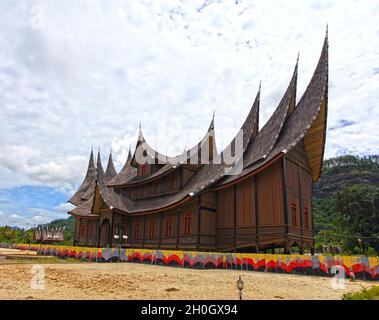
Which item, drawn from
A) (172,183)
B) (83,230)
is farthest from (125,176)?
(172,183)

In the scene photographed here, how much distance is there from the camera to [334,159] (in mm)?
126375

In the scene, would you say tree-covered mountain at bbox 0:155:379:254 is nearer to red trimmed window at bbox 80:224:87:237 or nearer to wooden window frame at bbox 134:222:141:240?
red trimmed window at bbox 80:224:87:237

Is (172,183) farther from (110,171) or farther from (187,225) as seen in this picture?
(110,171)

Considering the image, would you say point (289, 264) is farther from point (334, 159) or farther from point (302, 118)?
point (334, 159)

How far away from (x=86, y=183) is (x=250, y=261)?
29.2 meters

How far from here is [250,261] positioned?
15.2 meters

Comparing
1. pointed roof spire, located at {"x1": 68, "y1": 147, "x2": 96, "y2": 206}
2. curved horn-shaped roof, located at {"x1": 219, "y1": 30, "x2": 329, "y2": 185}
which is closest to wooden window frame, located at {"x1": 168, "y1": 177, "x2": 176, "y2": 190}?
curved horn-shaped roof, located at {"x1": 219, "y1": 30, "x2": 329, "y2": 185}

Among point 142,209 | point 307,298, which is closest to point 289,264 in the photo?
point 307,298

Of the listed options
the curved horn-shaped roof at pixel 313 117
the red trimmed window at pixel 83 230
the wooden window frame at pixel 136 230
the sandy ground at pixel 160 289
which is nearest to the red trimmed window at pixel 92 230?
the red trimmed window at pixel 83 230

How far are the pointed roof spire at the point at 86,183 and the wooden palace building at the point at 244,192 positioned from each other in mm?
12176

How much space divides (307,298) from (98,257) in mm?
15244

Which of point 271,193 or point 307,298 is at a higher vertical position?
point 271,193

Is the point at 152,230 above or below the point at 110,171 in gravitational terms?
below
